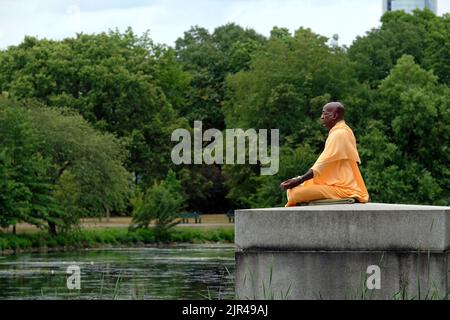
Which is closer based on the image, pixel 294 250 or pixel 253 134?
pixel 294 250

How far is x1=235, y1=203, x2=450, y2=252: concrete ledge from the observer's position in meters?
13.7

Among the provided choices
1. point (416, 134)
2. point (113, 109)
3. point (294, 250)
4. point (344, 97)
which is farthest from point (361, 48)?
point (294, 250)

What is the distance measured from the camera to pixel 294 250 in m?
14.0

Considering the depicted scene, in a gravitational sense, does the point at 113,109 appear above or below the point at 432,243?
above

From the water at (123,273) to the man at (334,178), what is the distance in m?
9.25

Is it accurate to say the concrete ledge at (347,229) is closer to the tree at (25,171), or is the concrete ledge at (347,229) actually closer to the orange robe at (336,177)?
the orange robe at (336,177)

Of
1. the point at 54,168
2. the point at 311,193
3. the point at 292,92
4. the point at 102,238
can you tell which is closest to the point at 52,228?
the point at 102,238

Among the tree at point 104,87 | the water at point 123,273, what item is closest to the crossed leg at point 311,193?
the water at point 123,273

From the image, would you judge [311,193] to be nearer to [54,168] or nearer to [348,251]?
[348,251]

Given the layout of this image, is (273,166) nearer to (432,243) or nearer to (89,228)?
(89,228)

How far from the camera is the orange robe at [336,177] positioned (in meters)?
15.1

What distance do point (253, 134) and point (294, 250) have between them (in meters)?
50.7

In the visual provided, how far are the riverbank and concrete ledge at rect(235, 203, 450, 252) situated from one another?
130 feet
